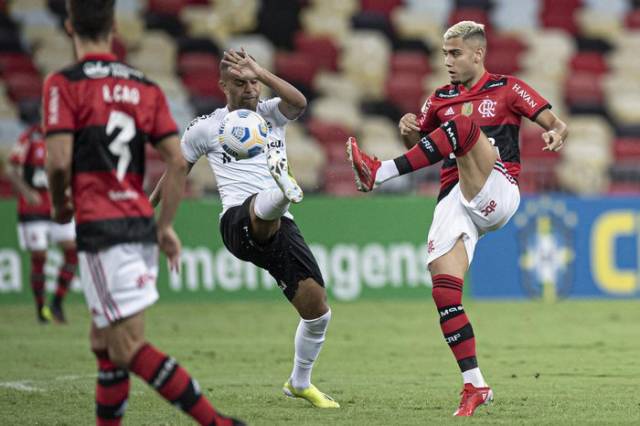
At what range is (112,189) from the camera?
547 cm

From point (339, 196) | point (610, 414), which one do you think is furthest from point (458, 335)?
point (339, 196)

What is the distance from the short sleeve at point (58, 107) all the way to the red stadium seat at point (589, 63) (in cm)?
1897

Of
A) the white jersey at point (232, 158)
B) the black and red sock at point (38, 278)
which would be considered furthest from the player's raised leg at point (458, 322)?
the black and red sock at point (38, 278)

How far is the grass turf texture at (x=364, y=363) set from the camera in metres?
7.29

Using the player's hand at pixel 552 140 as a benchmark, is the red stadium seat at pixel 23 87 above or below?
below

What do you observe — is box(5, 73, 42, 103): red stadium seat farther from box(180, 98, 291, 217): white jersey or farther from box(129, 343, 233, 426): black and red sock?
box(129, 343, 233, 426): black and red sock

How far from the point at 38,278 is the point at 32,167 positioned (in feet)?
4.82

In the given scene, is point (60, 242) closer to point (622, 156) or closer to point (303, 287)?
point (303, 287)

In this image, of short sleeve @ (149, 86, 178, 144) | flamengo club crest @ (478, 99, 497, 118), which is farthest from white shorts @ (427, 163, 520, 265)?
short sleeve @ (149, 86, 178, 144)

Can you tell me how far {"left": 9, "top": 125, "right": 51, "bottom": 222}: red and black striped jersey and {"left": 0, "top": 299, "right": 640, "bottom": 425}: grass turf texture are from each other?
1.30 metres

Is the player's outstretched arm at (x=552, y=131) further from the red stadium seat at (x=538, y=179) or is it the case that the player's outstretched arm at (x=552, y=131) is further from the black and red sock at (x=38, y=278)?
the red stadium seat at (x=538, y=179)

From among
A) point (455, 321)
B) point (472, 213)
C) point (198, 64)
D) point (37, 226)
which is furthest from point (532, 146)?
point (455, 321)

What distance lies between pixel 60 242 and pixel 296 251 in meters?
7.69

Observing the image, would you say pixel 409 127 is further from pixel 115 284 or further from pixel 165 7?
pixel 165 7
